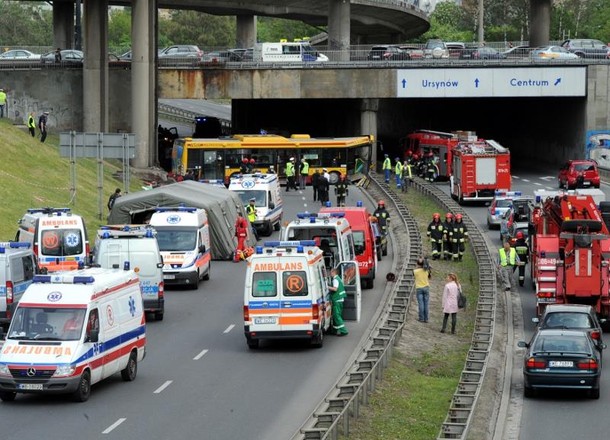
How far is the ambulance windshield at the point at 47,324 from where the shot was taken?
947 inches

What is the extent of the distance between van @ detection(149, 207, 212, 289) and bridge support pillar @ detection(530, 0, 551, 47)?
195ft

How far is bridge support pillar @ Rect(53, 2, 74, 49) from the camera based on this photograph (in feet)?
331

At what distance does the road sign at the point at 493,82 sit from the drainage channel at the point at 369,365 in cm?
3344

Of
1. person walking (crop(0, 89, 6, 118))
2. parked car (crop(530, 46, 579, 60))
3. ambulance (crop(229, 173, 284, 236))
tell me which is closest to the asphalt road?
ambulance (crop(229, 173, 284, 236))

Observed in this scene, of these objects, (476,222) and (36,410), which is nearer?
(36,410)

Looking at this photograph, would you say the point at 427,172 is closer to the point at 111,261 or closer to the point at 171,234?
the point at 171,234

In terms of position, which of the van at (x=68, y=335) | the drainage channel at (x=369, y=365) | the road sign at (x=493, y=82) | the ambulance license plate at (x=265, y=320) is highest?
the road sign at (x=493, y=82)

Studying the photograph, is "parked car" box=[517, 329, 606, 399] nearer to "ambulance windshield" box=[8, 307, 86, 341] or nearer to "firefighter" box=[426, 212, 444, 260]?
"ambulance windshield" box=[8, 307, 86, 341]

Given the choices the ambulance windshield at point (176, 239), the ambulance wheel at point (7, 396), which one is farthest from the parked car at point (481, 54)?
the ambulance wheel at point (7, 396)

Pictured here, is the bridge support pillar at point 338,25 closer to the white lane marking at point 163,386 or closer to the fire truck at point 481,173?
the fire truck at point 481,173

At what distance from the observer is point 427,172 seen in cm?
7456

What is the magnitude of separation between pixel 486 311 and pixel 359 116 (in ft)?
162

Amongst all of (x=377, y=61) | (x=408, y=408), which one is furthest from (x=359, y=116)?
(x=408, y=408)

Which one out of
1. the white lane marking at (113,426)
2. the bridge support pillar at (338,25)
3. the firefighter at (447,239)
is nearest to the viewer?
the white lane marking at (113,426)
